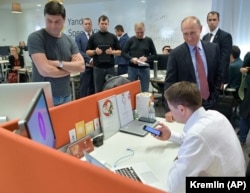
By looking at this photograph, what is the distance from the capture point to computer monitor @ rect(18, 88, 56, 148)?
3.02 ft

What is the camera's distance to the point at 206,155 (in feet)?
3.30

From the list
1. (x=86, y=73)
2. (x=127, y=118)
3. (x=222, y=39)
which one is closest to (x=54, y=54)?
(x=127, y=118)

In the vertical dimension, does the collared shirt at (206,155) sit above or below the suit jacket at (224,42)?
below

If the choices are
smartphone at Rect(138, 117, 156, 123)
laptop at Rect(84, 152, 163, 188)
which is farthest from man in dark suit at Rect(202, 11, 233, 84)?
laptop at Rect(84, 152, 163, 188)

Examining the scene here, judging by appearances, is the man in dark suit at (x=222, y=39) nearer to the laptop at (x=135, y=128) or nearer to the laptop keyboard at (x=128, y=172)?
the laptop at (x=135, y=128)

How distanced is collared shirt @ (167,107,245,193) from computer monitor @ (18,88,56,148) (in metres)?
0.61

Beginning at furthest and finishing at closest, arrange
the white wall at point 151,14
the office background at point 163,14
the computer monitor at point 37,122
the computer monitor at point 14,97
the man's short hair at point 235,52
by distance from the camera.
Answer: the white wall at point 151,14 < the office background at point 163,14 < the man's short hair at point 235,52 < the computer monitor at point 14,97 < the computer monitor at point 37,122

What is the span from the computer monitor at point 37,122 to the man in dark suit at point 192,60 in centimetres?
117

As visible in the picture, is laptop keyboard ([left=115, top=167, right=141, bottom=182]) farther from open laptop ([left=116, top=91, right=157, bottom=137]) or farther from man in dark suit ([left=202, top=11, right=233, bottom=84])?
man in dark suit ([left=202, top=11, right=233, bottom=84])

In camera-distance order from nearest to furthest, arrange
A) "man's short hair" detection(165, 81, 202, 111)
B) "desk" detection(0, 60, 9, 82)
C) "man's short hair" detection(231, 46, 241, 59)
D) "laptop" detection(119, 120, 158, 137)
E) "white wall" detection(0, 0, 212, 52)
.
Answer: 1. "man's short hair" detection(165, 81, 202, 111)
2. "laptop" detection(119, 120, 158, 137)
3. "man's short hair" detection(231, 46, 241, 59)
4. "white wall" detection(0, 0, 212, 52)
5. "desk" detection(0, 60, 9, 82)

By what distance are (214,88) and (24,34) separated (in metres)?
10.6

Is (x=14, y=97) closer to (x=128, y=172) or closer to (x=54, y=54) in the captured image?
(x=54, y=54)

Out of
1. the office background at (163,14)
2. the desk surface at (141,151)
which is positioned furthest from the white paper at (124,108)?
the office background at (163,14)

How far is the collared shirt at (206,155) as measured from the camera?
101cm
